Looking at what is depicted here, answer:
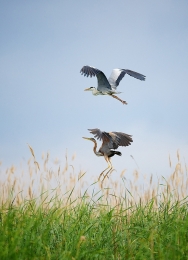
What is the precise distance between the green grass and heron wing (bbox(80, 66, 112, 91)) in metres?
2.89

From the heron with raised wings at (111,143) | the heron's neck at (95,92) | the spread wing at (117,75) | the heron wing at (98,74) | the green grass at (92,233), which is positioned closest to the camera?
the green grass at (92,233)

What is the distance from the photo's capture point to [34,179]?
4949 millimetres

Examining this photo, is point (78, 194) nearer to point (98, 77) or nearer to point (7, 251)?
point (7, 251)

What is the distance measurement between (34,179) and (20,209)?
2.40 feet

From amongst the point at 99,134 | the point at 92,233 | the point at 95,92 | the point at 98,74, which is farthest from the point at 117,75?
the point at 92,233

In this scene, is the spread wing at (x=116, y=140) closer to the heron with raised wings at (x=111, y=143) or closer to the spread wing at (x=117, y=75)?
the heron with raised wings at (x=111, y=143)

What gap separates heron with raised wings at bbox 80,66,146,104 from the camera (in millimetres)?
6773

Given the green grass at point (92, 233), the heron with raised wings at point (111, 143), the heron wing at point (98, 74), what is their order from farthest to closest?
the heron wing at point (98, 74), the heron with raised wings at point (111, 143), the green grass at point (92, 233)

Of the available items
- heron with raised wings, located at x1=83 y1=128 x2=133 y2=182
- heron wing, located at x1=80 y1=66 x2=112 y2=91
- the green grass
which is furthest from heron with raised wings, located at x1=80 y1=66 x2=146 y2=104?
the green grass

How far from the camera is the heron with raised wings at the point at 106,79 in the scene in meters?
6.77

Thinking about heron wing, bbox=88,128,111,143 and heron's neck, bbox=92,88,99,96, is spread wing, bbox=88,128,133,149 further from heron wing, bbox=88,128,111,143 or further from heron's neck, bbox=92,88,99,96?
heron's neck, bbox=92,88,99,96

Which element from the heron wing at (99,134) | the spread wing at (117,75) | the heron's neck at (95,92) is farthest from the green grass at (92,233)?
the spread wing at (117,75)

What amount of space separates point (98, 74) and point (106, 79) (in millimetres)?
223

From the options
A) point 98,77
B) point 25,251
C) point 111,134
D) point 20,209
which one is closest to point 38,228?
point 20,209
